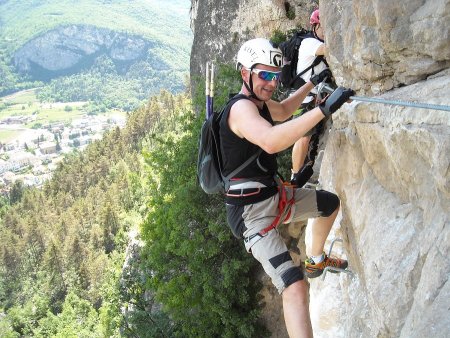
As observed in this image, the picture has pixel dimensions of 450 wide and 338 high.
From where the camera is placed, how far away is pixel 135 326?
1920 centimetres

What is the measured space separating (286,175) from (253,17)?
7.63 m

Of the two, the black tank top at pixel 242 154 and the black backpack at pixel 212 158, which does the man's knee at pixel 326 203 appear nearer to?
the black tank top at pixel 242 154

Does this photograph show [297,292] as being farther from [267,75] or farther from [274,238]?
[267,75]

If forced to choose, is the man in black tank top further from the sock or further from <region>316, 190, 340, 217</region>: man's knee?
the sock

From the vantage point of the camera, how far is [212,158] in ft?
15.9

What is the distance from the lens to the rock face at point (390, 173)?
345 centimetres

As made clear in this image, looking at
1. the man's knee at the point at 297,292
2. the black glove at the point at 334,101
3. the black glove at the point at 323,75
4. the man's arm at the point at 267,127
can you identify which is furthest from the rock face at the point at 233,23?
the man's knee at the point at 297,292

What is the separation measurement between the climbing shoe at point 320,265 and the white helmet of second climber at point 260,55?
249 cm

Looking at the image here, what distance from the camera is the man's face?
15.0 feet

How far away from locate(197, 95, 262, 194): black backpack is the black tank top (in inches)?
2.1

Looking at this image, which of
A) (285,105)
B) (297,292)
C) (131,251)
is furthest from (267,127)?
(131,251)

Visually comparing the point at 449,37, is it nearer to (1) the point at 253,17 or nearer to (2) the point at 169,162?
(2) the point at 169,162

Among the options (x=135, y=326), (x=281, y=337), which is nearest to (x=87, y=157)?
(x=135, y=326)

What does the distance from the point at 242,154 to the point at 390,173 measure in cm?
149
